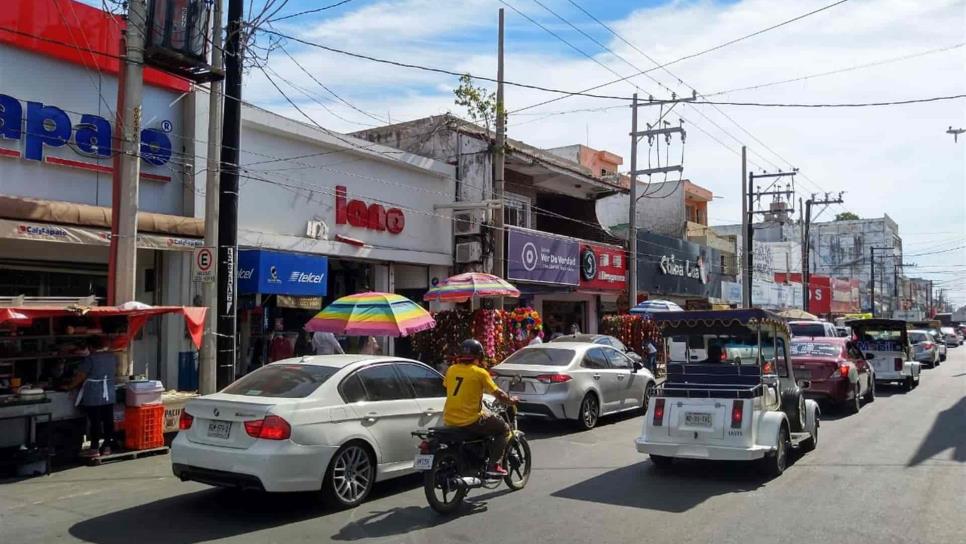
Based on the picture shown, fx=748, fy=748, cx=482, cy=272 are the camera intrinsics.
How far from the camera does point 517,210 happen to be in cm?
2592

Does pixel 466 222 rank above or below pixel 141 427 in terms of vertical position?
above

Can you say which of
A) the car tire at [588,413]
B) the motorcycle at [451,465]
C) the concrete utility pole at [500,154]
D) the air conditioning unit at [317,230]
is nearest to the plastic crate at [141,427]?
the motorcycle at [451,465]

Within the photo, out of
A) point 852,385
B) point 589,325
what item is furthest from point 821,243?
point 852,385

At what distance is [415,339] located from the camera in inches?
711

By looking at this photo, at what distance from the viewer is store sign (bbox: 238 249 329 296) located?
48.4 ft

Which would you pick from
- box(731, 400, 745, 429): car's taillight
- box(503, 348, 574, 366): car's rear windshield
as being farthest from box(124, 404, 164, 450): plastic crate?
box(731, 400, 745, 429): car's taillight

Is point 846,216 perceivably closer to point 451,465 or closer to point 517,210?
point 517,210

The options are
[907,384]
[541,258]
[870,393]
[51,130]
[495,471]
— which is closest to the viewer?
[495,471]

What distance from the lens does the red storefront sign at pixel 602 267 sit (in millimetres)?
27062

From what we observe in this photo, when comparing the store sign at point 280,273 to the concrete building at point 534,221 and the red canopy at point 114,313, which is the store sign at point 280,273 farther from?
the concrete building at point 534,221

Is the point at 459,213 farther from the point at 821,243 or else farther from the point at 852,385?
the point at 821,243

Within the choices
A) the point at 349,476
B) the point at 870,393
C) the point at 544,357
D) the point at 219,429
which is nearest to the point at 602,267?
the point at 870,393

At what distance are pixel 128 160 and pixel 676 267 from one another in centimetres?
2753

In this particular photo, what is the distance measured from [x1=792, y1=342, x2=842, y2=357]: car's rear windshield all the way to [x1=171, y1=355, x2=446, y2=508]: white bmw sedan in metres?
9.74
